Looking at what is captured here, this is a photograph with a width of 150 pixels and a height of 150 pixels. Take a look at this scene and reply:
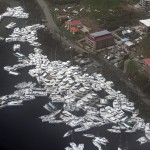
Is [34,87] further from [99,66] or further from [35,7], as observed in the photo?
[35,7]

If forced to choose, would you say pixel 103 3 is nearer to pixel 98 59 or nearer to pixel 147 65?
pixel 98 59

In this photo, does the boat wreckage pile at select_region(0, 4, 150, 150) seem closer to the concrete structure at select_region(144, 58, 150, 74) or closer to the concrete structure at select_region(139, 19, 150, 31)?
the concrete structure at select_region(144, 58, 150, 74)

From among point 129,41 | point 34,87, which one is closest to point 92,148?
point 34,87

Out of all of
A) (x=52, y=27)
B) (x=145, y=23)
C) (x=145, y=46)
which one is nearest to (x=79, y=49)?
(x=52, y=27)

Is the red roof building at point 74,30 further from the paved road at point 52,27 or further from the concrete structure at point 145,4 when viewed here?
the concrete structure at point 145,4

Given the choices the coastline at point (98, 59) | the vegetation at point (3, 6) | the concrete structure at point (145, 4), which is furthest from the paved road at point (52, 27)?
the concrete structure at point (145, 4)
